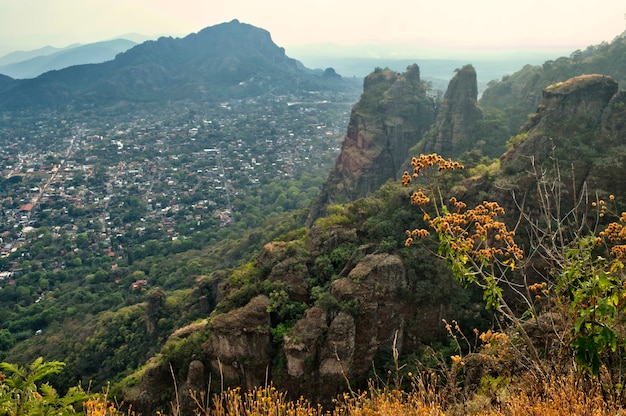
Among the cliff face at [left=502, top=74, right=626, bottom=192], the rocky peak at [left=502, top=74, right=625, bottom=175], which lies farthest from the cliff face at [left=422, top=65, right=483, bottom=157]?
the rocky peak at [left=502, top=74, right=625, bottom=175]

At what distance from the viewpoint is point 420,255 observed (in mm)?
18531

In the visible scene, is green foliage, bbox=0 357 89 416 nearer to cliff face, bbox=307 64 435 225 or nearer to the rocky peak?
the rocky peak

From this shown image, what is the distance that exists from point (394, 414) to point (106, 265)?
60.6m

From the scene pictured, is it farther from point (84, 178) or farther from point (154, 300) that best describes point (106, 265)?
point (84, 178)

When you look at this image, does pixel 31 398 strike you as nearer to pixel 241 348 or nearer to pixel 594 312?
pixel 594 312

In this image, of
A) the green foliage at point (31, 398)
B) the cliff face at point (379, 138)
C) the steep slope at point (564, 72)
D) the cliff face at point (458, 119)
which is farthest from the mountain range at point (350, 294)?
the steep slope at point (564, 72)

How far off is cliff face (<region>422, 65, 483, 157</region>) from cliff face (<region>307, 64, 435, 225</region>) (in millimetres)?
4928

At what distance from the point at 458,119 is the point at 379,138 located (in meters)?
9.48

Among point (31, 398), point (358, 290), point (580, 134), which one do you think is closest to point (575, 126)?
point (580, 134)

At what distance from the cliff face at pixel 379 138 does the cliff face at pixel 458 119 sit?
4.93 metres

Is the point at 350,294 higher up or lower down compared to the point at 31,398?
lower down

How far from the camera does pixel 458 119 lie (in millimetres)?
39750

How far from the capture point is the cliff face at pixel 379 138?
147 feet

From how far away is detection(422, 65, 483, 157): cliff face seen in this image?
38.8 metres
